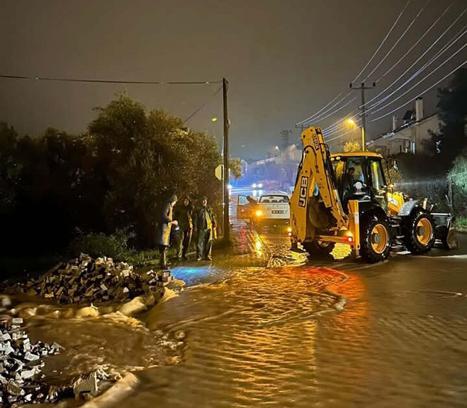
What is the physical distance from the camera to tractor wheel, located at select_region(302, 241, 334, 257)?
16.8 meters

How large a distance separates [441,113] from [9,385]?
1627 inches

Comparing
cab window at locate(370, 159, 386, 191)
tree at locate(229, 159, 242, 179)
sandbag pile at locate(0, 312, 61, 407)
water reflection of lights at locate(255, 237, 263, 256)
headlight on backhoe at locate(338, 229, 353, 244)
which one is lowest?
sandbag pile at locate(0, 312, 61, 407)

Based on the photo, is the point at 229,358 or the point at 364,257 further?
the point at 364,257

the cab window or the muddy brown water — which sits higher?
the cab window

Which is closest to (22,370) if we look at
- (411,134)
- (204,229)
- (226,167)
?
(204,229)

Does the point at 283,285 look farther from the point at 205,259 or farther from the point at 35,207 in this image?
the point at 35,207

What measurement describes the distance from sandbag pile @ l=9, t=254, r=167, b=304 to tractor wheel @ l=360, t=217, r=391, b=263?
5.70 meters

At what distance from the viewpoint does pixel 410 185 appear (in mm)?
37812

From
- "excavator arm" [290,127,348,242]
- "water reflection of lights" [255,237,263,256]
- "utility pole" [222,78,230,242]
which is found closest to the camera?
"excavator arm" [290,127,348,242]

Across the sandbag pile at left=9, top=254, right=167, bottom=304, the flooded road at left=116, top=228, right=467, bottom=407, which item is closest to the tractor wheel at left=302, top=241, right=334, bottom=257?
Result: the flooded road at left=116, top=228, right=467, bottom=407

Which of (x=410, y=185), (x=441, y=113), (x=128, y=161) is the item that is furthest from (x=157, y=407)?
(x=441, y=113)

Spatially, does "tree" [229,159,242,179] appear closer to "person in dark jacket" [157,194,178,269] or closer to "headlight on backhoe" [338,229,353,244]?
"headlight on backhoe" [338,229,353,244]

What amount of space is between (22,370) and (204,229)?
9951 mm

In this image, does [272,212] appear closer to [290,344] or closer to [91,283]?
[91,283]
